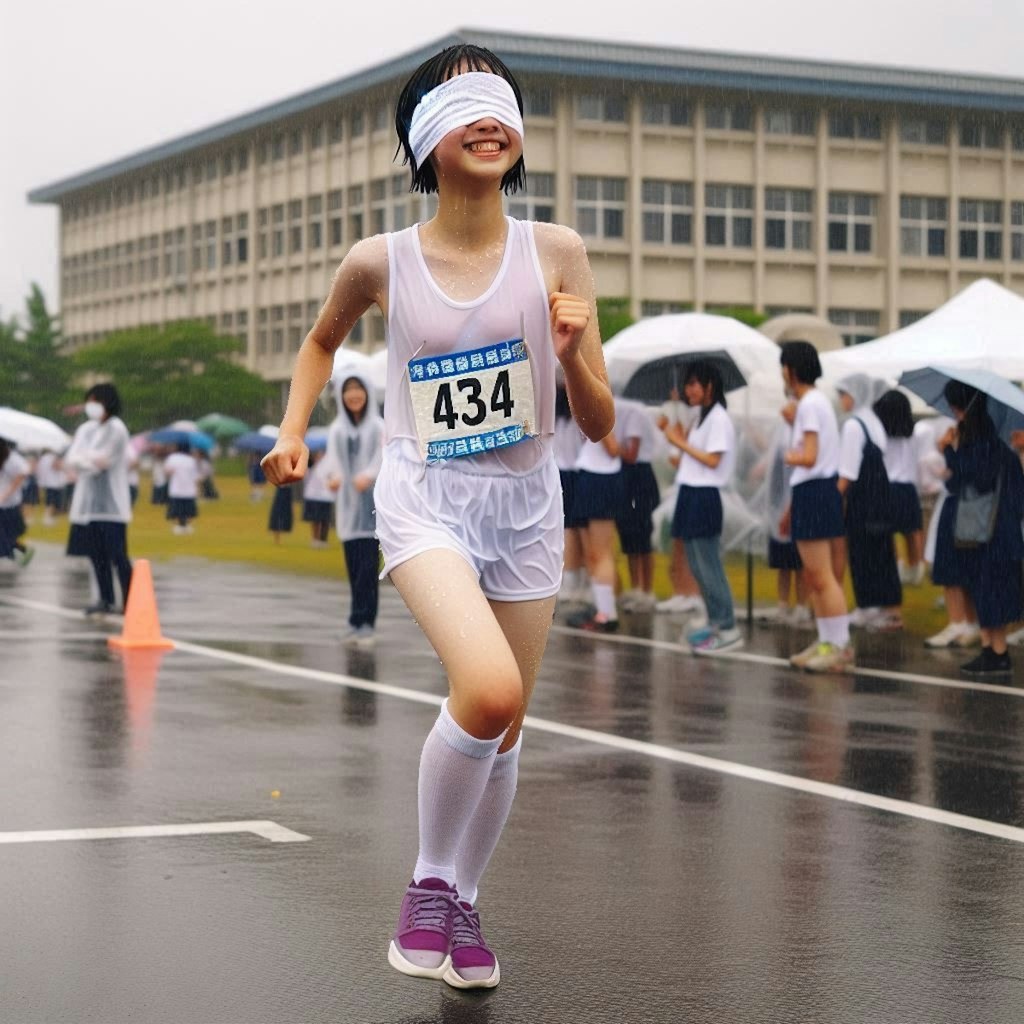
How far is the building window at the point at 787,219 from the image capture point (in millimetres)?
75562

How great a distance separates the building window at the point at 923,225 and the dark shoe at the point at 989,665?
2606 inches

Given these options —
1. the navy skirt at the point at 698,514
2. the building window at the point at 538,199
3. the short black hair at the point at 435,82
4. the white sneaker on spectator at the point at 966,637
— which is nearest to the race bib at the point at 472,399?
the short black hair at the point at 435,82

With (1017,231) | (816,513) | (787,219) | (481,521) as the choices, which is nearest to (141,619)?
(816,513)

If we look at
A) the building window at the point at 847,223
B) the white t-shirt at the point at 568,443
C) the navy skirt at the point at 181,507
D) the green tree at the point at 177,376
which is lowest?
the navy skirt at the point at 181,507

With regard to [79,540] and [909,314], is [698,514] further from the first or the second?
[909,314]

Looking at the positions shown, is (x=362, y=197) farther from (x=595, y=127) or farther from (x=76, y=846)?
(x=76, y=846)

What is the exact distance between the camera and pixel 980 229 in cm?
7825

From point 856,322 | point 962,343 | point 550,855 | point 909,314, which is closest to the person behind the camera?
point 550,855

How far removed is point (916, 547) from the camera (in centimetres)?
2000

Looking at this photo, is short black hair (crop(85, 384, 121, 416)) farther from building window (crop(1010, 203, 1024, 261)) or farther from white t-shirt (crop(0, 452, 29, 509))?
building window (crop(1010, 203, 1024, 261))

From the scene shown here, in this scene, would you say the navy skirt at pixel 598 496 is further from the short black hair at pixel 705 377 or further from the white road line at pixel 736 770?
the white road line at pixel 736 770

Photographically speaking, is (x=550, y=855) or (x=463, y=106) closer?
(x=463, y=106)

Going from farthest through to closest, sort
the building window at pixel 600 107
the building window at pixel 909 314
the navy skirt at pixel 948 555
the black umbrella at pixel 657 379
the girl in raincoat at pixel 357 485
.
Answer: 1. the building window at pixel 909 314
2. the building window at pixel 600 107
3. the black umbrella at pixel 657 379
4. the girl in raincoat at pixel 357 485
5. the navy skirt at pixel 948 555

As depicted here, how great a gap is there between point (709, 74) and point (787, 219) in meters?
6.36
